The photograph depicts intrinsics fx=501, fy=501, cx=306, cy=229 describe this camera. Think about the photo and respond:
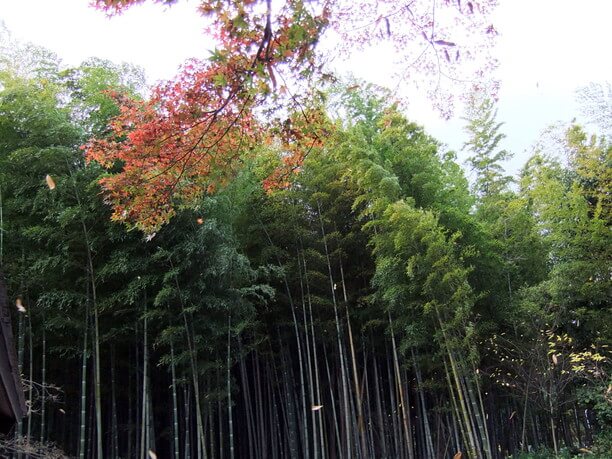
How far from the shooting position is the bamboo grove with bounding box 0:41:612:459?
229 inches

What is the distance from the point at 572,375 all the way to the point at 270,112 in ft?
20.5

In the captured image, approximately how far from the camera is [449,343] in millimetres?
5949

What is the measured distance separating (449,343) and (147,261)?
12.1 ft

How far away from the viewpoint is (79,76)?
6750 mm

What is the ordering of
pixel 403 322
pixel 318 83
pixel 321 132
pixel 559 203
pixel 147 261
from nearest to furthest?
1. pixel 318 83
2. pixel 321 132
3. pixel 147 261
4. pixel 403 322
5. pixel 559 203

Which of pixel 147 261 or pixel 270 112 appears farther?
A: pixel 147 261

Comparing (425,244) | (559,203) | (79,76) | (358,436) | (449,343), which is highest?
(79,76)

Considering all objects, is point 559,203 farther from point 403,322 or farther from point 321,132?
point 321,132

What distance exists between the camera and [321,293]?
7328 mm

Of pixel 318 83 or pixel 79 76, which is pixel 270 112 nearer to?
pixel 318 83

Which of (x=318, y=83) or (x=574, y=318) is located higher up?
(x=318, y=83)

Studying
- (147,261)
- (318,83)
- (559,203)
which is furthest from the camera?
(559,203)

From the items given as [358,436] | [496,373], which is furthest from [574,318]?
[358,436]

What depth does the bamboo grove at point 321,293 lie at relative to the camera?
5.82m
